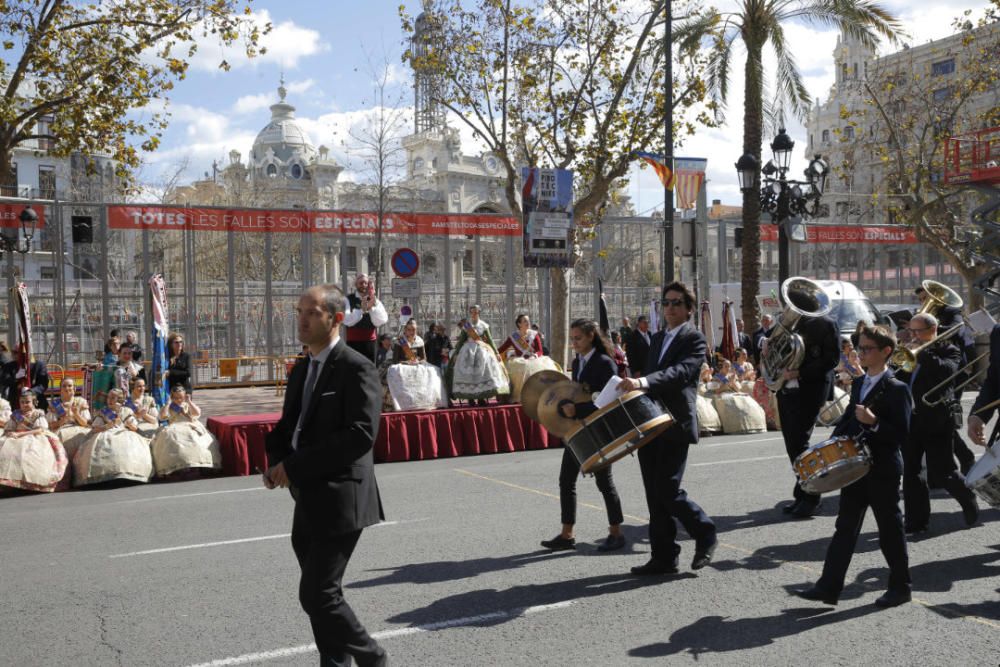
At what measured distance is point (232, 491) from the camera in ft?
32.9

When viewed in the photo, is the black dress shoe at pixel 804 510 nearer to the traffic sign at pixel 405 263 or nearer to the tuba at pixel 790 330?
the tuba at pixel 790 330

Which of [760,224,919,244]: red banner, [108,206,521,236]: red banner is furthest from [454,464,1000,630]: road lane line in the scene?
[760,224,919,244]: red banner

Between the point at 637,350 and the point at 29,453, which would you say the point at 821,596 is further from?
the point at 637,350

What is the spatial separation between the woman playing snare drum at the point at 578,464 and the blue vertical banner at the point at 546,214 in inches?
363

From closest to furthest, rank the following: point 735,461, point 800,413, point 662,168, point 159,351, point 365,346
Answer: point 800,413 → point 735,461 → point 159,351 → point 365,346 → point 662,168

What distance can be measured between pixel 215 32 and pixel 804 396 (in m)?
13.1

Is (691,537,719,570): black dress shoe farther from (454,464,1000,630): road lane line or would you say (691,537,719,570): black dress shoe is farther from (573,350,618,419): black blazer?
(573,350,618,419): black blazer

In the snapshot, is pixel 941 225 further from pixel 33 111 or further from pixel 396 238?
pixel 33 111

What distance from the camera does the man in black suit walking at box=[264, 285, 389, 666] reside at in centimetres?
382

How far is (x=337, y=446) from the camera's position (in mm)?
3818

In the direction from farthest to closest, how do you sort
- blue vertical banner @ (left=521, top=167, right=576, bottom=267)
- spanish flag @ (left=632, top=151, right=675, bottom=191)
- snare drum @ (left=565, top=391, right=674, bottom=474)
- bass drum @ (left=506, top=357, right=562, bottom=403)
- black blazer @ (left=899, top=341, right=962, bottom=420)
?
spanish flag @ (left=632, top=151, right=675, bottom=191)
blue vertical banner @ (left=521, top=167, right=576, bottom=267)
bass drum @ (left=506, top=357, right=562, bottom=403)
black blazer @ (left=899, top=341, right=962, bottom=420)
snare drum @ (left=565, top=391, right=674, bottom=474)

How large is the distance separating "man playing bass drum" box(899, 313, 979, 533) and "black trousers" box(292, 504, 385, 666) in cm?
512

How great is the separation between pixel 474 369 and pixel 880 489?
8.79 metres

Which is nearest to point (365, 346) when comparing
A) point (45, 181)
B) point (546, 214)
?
Answer: point (546, 214)
